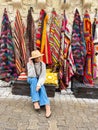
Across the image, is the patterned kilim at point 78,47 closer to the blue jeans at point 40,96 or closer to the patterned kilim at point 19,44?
the patterned kilim at point 19,44

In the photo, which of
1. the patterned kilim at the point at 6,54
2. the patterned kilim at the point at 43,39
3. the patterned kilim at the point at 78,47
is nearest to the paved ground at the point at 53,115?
the patterned kilim at the point at 6,54

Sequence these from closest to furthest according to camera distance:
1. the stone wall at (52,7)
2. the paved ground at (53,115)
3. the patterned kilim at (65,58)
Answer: the paved ground at (53,115)
the patterned kilim at (65,58)
the stone wall at (52,7)

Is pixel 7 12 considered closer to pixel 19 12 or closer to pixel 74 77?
pixel 19 12

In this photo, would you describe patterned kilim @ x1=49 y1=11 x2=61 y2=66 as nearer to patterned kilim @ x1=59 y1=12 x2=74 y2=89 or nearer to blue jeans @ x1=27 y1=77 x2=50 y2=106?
patterned kilim @ x1=59 y1=12 x2=74 y2=89

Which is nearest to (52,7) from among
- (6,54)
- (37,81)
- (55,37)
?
(55,37)

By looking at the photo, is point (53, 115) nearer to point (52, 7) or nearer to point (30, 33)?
point (30, 33)

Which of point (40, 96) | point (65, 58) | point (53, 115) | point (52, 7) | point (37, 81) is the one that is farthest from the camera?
point (52, 7)

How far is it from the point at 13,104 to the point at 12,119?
2.56 ft

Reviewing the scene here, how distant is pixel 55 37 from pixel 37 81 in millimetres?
1396

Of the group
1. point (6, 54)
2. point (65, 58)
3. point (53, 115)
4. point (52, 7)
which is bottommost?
point (53, 115)

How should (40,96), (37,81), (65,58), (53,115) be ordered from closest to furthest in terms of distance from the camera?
1. (53,115)
2. (40,96)
3. (37,81)
4. (65,58)

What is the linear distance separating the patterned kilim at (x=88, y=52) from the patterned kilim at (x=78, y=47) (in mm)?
90

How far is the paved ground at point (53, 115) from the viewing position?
3.17 m

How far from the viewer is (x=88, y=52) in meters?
5.14
